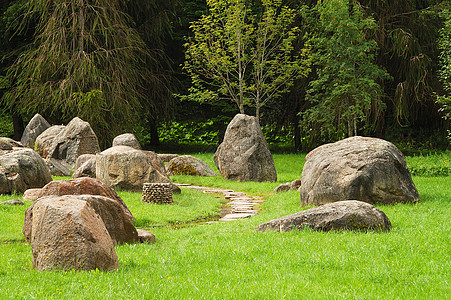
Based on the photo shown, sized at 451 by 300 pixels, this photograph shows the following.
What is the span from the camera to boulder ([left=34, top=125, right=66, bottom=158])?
22812mm

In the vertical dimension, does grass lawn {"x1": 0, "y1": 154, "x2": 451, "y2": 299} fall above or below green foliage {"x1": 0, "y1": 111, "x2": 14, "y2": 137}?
below

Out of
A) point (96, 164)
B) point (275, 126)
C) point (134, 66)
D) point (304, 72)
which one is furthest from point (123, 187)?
point (275, 126)

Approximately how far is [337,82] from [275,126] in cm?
1119

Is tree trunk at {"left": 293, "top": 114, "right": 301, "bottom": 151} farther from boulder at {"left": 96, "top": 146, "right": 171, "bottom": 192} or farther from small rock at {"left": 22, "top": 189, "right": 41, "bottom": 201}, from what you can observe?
small rock at {"left": 22, "top": 189, "right": 41, "bottom": 201}

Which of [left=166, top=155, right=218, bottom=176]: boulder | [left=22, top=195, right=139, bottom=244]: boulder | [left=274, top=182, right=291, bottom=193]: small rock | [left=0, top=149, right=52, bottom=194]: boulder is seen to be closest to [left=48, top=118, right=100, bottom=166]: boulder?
[left=166, top=155, right=218, bottom=176]: boulder

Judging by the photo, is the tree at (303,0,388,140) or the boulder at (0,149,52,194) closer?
the boulder at (0,149,52,194)

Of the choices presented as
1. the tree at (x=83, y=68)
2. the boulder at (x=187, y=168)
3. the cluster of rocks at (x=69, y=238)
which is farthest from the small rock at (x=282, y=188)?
the tree at (x=83, y=68)

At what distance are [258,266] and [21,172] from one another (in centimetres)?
927

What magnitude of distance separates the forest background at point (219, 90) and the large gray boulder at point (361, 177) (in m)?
10.4

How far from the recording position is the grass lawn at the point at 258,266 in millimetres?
5395

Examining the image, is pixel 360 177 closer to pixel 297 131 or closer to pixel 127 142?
pixel 127 142

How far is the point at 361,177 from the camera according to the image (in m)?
11.4

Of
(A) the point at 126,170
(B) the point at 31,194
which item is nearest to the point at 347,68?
(A) the point at 126,170

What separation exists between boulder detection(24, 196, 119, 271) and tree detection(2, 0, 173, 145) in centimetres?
2063
